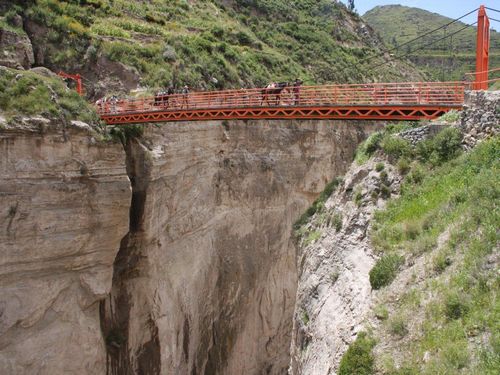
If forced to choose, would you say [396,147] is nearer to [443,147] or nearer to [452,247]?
[443,147]

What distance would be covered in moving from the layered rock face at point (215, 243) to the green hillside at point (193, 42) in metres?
7.84

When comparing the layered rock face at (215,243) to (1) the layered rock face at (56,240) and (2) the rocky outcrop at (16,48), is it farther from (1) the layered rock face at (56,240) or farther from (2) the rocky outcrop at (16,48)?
(2) the rocky outcrop at (16,48)

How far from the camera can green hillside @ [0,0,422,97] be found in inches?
1204

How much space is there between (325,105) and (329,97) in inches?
26.9

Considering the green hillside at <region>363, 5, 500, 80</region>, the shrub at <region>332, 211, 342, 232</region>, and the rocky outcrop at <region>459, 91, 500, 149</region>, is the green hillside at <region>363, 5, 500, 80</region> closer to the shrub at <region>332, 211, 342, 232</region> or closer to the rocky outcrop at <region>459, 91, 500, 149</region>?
the rocky outcrop at <region>459, 91, 500, 149</region>

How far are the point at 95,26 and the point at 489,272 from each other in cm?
3218

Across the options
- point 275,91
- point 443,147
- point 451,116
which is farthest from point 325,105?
point 443,147

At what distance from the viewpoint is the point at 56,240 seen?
724 inches

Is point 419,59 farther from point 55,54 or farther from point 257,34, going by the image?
point 55,54

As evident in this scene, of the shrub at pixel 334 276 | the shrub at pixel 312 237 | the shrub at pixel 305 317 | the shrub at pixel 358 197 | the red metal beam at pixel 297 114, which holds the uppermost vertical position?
the red metal beam at pixel 297 114

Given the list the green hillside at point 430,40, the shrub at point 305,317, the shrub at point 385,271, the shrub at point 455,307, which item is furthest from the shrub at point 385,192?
the green hillside at point 430,40

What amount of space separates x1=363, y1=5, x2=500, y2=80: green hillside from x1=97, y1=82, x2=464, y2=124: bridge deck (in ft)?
129

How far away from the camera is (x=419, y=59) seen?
99.8m

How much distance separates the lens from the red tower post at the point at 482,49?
14.2 meters
